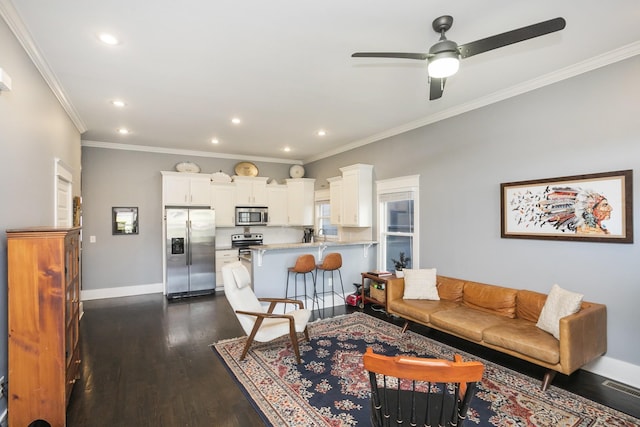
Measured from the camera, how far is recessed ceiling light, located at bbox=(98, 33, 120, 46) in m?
2.49

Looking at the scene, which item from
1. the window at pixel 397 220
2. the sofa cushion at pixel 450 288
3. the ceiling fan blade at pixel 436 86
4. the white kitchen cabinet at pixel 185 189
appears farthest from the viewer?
the white kitchen cabinet at pixel 185 189

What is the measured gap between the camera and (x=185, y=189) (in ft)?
20.8

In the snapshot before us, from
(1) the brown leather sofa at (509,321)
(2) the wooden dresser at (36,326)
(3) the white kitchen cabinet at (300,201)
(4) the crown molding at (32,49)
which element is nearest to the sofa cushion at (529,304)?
(1) the brown leather sofa at (509,321)

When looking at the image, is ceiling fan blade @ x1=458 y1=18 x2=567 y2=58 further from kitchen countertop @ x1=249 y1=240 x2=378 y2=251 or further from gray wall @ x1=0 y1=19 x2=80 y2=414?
kitchen countertop @ x1=249 y1=240 x2=378 y2=251

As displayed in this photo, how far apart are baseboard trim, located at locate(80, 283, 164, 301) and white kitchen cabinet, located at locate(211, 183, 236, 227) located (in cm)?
174

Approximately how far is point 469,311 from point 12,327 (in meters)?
4.09

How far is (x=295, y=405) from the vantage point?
8.28 feet

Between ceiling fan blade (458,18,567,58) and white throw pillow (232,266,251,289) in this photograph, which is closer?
ceiling fan blade (458,18,567,58)

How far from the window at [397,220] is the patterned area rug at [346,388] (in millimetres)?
1548

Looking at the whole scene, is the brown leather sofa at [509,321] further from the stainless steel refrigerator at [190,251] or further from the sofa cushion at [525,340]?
the stainless steel refrigerator at [190,251]

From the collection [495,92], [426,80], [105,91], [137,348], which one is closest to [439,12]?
[426,80]

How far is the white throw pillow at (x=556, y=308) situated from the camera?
2742mm

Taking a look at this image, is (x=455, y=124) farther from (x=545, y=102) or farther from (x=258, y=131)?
(x=258, y=131)

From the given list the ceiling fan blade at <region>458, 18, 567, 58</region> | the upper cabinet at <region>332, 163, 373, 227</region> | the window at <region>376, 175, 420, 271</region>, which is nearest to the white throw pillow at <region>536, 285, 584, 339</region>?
the window at <region>376, 175, 420, 271</region>
